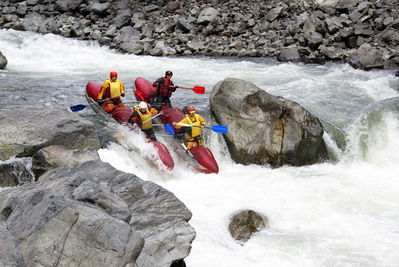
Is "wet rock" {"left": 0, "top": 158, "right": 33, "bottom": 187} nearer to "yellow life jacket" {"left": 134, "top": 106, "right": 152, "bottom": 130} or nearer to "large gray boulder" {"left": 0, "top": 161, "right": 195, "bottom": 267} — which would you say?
"large gray boulder" {"left": 0, "top": 161, "right": 195, "bottom": 267}

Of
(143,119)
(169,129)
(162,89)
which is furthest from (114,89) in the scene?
(169,129)

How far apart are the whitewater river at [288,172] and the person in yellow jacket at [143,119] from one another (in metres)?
0.27

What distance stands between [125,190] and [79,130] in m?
2.96

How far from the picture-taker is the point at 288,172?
27.9 ft

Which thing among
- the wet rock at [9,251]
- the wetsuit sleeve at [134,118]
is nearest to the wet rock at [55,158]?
the wetsuit sleeve at [134,118]

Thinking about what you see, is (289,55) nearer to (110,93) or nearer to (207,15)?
(207,15)

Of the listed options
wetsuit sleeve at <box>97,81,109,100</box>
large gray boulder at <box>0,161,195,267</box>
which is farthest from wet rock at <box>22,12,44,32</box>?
large gray boulder at <box>0,161,195,267</box>

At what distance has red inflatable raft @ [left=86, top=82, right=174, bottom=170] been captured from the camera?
793 cm

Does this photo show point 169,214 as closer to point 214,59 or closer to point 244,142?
point 244,142

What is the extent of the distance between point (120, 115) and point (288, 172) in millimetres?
3590

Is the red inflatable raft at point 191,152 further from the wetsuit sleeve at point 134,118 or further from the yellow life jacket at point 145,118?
the wetsuit sleeve at point 134,118

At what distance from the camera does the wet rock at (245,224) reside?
586cm

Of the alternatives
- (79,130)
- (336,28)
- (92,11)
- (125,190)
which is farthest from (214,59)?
(125,190)

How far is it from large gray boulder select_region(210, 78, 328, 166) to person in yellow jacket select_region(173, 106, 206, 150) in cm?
78
